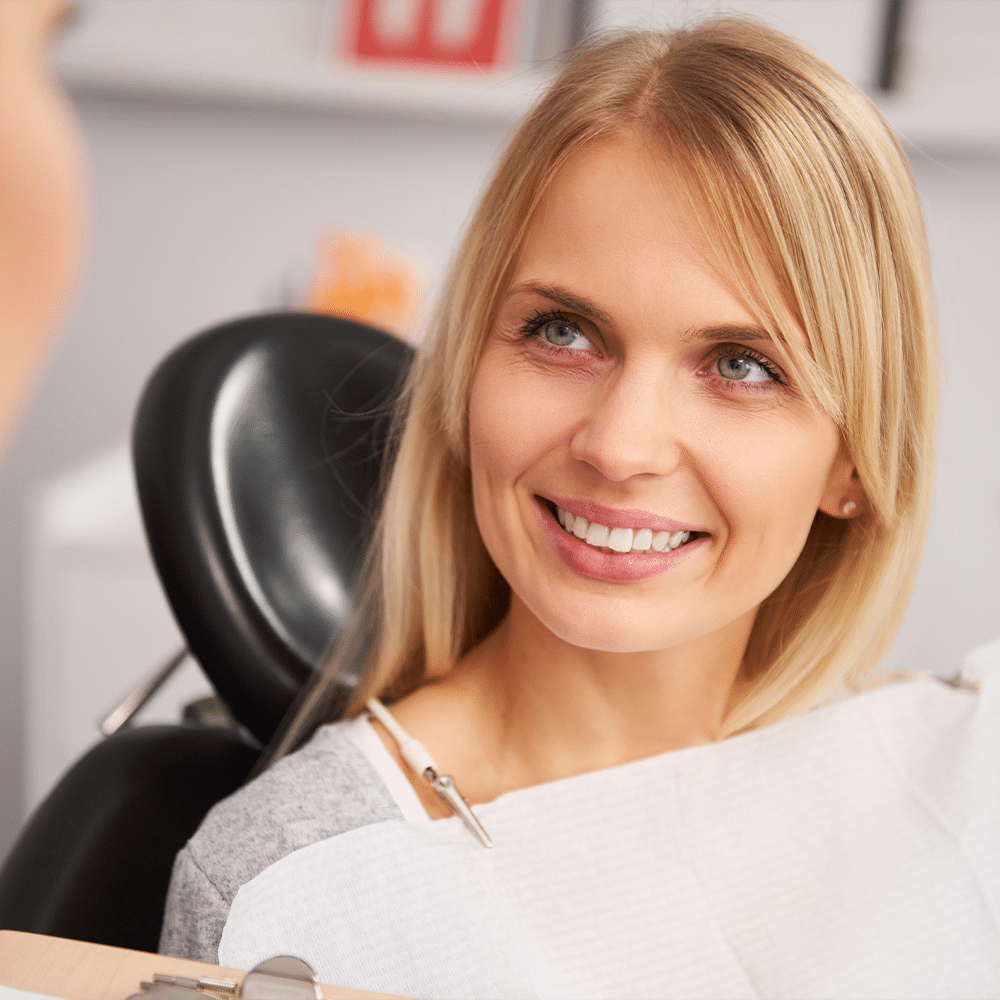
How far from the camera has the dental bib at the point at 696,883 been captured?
2.02 feet

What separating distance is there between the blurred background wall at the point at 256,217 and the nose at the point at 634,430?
1.04 metres

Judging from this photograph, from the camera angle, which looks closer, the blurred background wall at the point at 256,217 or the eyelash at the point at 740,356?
the eyelash at the point at 740,356

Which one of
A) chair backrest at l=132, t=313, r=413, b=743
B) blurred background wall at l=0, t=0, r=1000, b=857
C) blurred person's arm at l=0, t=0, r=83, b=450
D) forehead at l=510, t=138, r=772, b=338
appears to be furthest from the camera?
blurred background wall at l=0, t=0, r=1000, b=857

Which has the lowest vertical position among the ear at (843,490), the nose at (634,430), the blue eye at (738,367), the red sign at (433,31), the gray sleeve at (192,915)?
the gray sleeve at (192,915)

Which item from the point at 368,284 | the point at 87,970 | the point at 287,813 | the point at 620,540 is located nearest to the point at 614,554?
the point at 620,540

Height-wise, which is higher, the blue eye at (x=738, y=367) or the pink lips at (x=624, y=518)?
the blue eye at (x=738, y=367)

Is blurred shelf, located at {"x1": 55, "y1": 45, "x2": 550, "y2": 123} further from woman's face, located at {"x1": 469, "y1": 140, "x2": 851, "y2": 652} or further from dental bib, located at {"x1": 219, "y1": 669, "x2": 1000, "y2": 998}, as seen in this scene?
dental bib, located at {"x1": 219, "y1": 669, "x2": 1000, "y2": 998}

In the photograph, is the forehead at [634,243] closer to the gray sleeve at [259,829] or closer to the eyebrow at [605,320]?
the eyebrow at [605,320]

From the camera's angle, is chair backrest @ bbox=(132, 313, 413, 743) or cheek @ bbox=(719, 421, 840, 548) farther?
chair backrest @ bbox=(132, 313, 413, 743)

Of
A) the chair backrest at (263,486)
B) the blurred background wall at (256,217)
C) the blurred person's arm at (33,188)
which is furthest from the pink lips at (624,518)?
the blurred background wall at (256,217)

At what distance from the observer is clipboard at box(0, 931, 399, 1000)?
43 centimetres

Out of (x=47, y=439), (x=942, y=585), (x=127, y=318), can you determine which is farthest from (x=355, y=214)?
(x=942, y=585)

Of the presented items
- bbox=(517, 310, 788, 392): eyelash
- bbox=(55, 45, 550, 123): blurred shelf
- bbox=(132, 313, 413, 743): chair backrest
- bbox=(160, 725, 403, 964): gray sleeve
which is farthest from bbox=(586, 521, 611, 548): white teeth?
bbox=(55, 45, 550, 123): blurred shelf

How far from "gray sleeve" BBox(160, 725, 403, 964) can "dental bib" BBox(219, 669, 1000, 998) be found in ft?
0.05
